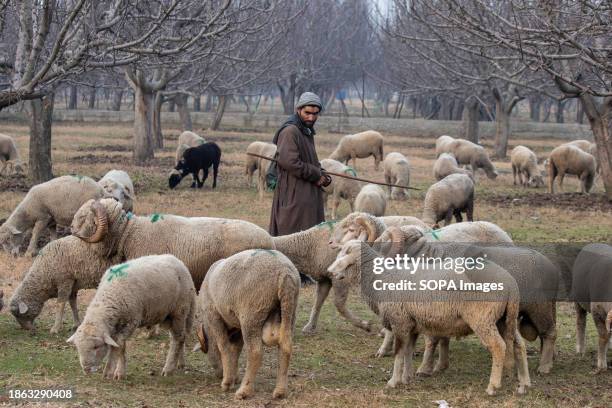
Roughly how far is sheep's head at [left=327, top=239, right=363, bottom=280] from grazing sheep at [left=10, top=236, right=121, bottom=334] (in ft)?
7.55

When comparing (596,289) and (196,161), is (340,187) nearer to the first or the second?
(196,161)

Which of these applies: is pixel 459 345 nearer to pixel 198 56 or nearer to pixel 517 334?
pixel 517 334

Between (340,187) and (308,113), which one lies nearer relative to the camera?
(308,113)

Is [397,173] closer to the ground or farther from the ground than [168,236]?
closer to the ground

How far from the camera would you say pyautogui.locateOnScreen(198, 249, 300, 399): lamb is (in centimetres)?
656

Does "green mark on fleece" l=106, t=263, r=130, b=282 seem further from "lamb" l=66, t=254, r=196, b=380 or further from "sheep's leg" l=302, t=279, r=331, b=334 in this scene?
"sheep's leg" l=302, t=279, r=331, b=334

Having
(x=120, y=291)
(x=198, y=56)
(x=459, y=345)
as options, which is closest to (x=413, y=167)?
(x=198, y=56)

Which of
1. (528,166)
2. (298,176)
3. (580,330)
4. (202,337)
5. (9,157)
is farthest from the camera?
(528,166)

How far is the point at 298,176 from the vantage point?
956 centimetres

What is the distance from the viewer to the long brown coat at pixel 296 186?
31.1 feet

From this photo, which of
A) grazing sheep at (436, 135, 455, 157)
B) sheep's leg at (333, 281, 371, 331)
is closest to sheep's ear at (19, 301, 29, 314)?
sheep's leg at (333, 281, 371, 331)

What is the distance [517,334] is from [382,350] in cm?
141

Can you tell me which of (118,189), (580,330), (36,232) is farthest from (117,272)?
(118,189)

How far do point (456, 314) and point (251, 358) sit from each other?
153 centimetres
